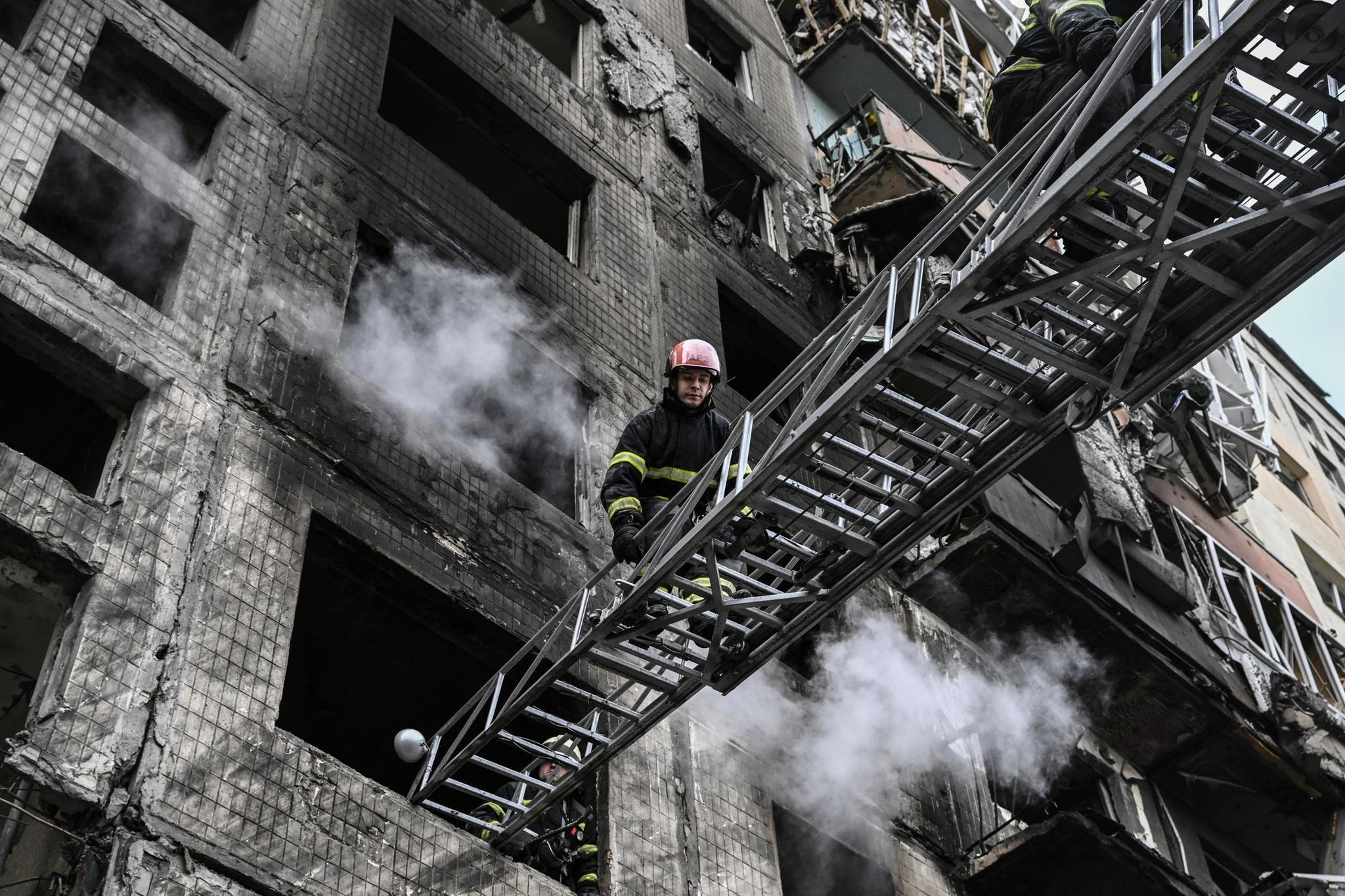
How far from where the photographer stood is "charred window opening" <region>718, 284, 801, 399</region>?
48.2 ft

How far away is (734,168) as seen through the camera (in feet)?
55.9

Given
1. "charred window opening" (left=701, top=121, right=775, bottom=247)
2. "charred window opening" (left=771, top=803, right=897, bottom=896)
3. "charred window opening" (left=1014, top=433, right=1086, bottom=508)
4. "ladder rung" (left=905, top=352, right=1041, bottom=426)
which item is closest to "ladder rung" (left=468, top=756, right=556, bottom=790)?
"charred window opening" (left=771, top=803, right=897, bottom=896)

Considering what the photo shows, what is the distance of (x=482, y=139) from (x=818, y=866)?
746 cm

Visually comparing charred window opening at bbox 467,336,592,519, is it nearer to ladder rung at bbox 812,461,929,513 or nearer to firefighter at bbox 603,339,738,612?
firefighter at bbox 603,339,738,612

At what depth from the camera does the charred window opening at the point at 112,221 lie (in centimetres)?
906

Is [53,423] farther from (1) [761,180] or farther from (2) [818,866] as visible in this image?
(1) [761,180]

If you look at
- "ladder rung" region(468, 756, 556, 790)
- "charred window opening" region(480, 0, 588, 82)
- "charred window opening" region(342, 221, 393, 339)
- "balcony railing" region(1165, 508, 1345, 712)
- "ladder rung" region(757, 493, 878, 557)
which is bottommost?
"ladder rung" region(468, 756, 556, 790)

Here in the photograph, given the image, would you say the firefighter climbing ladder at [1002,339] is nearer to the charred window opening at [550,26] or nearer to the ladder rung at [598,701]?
the ladder rung at [598,701]

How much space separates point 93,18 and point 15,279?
9.34ft

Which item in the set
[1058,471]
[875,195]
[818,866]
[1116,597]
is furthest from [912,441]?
[875,195]

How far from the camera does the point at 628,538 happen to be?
7.73 metres

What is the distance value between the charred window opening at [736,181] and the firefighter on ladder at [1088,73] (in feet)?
25.2

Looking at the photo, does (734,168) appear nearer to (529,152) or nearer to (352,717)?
(529,152)

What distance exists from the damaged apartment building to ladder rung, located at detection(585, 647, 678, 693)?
134cm
